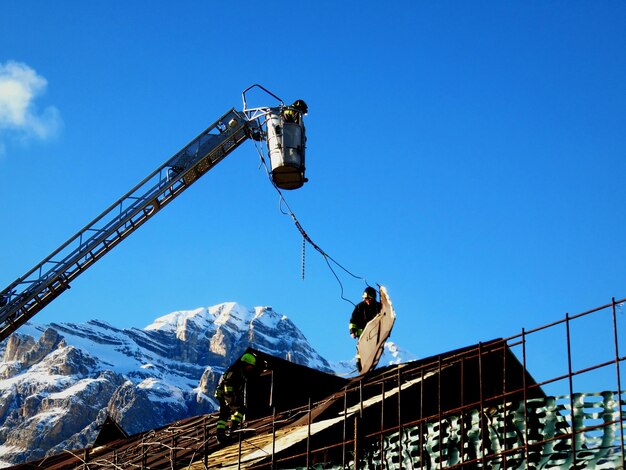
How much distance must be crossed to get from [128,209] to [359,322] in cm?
730

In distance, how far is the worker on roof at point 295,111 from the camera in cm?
2729

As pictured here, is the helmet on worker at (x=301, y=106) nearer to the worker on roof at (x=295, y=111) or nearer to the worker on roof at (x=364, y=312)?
the worker on roof at (x=295, y=111)

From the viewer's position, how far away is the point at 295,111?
27.4 meters

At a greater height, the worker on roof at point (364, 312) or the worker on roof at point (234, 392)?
the worker on roof at point (364, 312)

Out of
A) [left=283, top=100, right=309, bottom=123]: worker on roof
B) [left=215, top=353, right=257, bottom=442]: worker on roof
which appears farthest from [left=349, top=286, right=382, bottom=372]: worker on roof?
[left=283, top=100, right=309, bottom=123]: worker on roof

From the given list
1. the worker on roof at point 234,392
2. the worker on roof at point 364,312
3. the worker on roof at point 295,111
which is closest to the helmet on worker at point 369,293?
the worker on roof at point 364,312

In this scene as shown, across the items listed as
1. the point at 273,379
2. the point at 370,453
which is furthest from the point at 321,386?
the point at 370,453

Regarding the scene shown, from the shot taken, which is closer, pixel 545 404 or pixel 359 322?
pixel 545 404

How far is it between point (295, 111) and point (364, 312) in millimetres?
5611

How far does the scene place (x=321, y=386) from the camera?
983 inches

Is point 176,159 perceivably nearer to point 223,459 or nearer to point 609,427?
point 223,459

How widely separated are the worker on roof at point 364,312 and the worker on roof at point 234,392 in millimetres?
2177

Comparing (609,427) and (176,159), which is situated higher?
(176,159)

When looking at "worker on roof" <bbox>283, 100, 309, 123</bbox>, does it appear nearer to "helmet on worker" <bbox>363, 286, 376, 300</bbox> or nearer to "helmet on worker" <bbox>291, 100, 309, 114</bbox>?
"helmet on worker" <bbox>291, 100, 309, 114</bbox>
